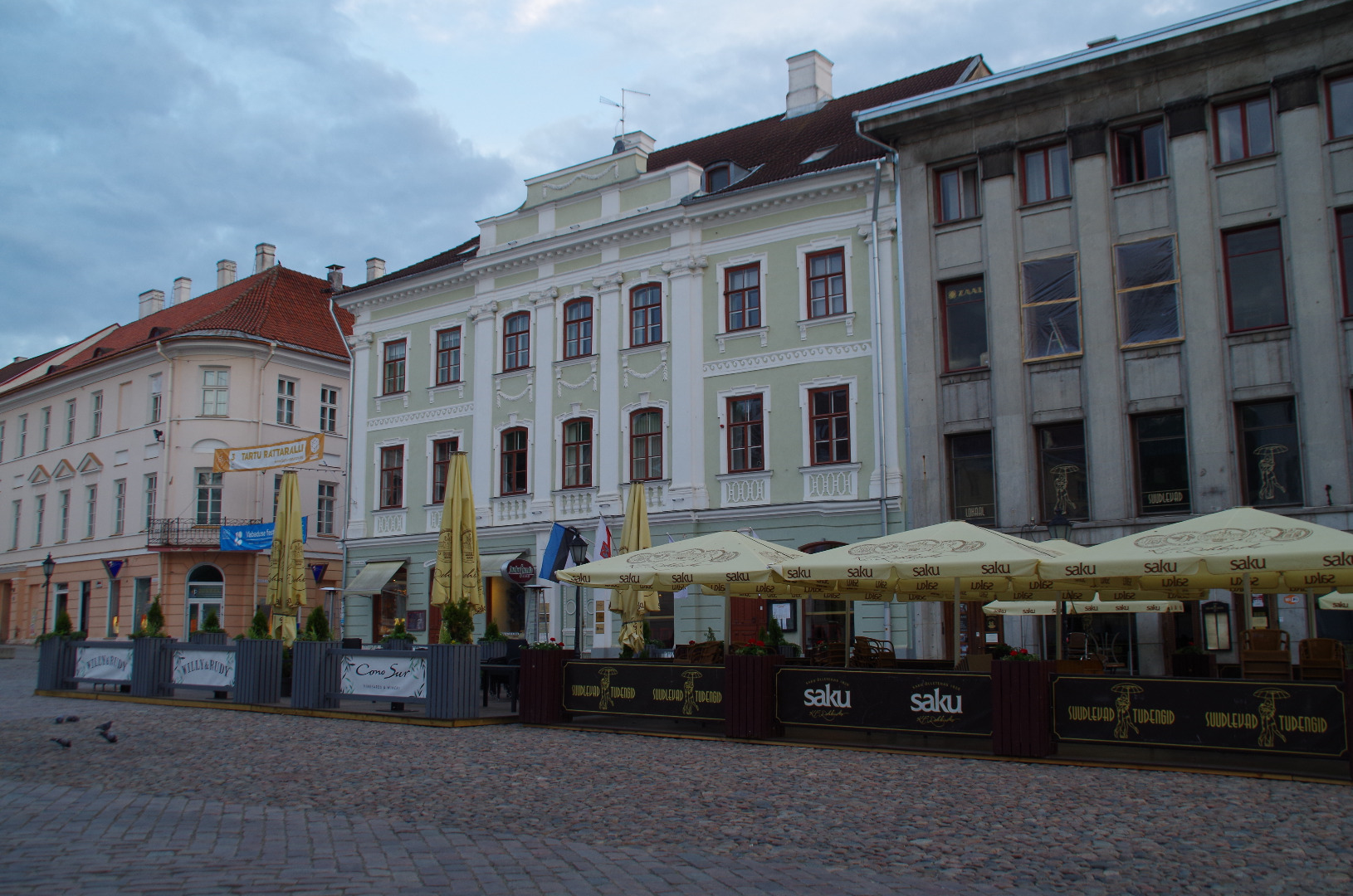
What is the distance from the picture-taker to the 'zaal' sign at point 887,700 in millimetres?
12883

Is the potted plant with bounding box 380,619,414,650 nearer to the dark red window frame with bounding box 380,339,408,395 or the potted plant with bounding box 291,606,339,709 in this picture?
the potted plant with bounding box 291,606,339,709

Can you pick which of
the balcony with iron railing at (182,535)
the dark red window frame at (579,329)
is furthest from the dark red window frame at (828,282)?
the balcony with iron railing at (182,535)

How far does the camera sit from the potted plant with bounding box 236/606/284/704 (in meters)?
19.0

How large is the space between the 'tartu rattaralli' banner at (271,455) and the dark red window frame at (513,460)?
204 inches

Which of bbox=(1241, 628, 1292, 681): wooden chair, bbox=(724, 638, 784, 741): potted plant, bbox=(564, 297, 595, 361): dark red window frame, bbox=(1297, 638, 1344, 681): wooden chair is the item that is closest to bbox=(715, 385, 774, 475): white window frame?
bbox=(564, 297, 595, 361): dark red window frame

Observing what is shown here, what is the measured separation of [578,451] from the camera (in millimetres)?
28609

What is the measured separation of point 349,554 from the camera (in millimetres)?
32438

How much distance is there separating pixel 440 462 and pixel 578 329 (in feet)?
18.1

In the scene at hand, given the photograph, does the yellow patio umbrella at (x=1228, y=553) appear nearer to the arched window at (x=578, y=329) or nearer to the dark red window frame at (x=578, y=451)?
the dark red window frame at (x=578, y=451)

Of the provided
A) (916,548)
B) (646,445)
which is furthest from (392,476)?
(916,548)

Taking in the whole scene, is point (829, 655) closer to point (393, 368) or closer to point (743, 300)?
point (743, 300)

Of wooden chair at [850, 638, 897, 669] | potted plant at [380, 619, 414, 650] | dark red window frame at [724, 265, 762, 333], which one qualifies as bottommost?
wooden chair at [850, 638, 897, 669]

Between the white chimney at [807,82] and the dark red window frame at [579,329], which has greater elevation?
the white chimney at [807,82]

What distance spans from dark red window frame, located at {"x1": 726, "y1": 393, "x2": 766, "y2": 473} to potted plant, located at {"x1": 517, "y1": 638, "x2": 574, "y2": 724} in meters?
10.1
